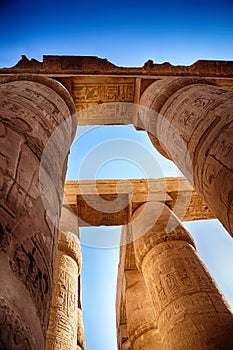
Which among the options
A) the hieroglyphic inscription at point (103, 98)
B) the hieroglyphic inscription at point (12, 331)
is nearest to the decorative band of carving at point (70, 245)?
the hieroglyphic inscription at point (103, 98)

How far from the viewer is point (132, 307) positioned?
22.4 ft

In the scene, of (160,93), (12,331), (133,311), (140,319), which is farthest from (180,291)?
(12,331)

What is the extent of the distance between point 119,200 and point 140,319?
9.36 feet

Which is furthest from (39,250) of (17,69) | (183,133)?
(17,69)

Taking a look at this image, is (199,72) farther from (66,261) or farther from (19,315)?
(19,315)

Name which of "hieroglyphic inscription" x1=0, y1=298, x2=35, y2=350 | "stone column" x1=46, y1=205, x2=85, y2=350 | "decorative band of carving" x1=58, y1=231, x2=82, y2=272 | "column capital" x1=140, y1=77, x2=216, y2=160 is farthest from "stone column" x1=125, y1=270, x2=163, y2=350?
"hieroglyphic inscription" x1=0, y1=298, x2=35, y2=350

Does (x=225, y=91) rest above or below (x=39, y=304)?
above

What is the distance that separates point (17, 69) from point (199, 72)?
3.65 metres

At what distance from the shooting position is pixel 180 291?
4.30 m

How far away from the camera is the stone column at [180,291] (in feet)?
11.8

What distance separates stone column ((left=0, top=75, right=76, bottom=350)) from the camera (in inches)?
45.8

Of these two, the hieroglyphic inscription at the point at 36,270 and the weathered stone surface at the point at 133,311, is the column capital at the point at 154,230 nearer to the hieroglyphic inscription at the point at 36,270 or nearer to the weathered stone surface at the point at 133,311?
the weathered stone surface at the point at 133,311

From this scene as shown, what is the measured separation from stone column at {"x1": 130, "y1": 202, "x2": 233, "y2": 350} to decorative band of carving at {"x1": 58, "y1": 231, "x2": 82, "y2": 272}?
1216 mm

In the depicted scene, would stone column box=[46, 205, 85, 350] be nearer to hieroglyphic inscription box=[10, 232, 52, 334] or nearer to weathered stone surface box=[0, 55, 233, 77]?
weathered stone surface box=[0, 55, 233, 77]
